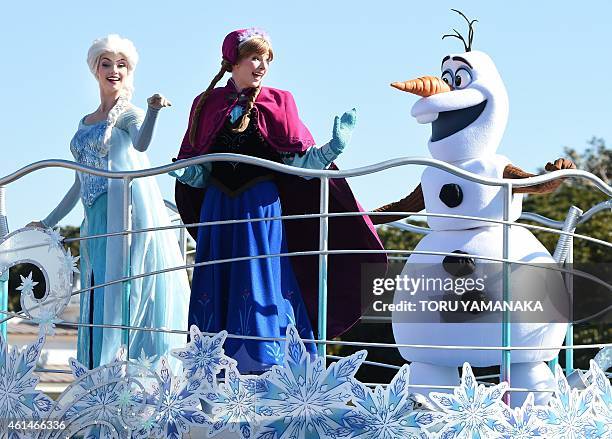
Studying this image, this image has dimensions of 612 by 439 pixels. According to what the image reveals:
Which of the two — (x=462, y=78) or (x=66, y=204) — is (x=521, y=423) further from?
(x=66, y=204)

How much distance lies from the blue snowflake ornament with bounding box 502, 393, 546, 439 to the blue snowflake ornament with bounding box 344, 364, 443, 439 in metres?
0.33

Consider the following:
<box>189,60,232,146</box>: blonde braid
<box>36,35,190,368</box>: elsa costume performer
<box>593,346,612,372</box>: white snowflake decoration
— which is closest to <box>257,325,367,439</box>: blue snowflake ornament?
<box>36,35,190,368</box>: elsa costume performer

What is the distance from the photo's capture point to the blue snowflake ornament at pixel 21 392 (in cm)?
516

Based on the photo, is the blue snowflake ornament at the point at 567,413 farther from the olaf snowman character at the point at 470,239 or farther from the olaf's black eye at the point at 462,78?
the olaf's black eye at the point at 462,78

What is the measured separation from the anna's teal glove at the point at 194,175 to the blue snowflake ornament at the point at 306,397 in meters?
0.96

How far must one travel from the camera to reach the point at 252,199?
529 centimetres

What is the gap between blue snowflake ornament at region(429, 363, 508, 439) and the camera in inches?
186

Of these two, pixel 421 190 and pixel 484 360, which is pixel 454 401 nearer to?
pixel 484 360

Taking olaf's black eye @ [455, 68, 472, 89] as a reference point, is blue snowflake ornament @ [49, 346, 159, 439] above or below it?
below

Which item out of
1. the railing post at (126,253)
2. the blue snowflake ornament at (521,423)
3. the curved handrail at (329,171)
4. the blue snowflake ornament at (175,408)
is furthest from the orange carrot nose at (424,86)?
the blue snowflake ornament at (175,408)

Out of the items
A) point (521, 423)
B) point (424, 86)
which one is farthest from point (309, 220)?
point (521, 423)

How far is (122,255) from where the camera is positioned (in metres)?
5.44

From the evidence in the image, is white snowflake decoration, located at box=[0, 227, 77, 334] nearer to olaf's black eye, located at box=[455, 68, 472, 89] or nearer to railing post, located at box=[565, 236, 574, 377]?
olaf's black eye, located at box=[455, 68, 472, 89]

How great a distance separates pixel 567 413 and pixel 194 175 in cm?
187
